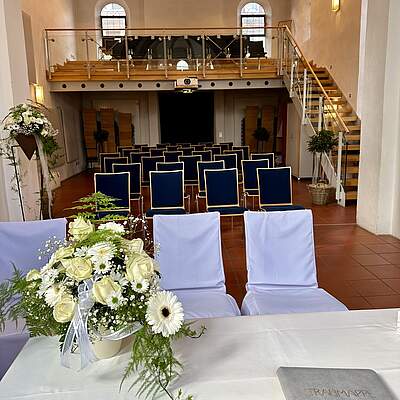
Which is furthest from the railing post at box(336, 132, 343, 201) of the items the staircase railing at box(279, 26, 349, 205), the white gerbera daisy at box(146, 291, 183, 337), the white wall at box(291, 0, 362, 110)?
the white gerbera daisy at box(146, 291, 183, 337)

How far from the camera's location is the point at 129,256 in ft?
4.56

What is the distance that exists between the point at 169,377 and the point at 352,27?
9.97m

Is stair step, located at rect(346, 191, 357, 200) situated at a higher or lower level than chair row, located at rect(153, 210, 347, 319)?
lower

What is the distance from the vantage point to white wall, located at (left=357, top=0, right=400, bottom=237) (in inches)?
198

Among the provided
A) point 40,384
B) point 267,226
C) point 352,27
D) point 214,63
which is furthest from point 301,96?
point 40,384

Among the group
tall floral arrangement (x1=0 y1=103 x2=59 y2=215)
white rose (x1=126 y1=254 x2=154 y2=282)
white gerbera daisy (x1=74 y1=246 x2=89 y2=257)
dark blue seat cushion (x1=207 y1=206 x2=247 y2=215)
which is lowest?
dark blue seat cushion (x1=207 y1=206 x2=247 y2=215)

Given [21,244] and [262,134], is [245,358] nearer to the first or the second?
[21,244]

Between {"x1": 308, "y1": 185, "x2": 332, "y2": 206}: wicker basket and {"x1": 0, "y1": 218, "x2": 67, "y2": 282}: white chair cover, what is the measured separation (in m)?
5.53

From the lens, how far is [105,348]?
1473 mm

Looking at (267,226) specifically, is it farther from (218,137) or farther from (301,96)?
(218,137)

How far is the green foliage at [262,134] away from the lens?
1345 cm

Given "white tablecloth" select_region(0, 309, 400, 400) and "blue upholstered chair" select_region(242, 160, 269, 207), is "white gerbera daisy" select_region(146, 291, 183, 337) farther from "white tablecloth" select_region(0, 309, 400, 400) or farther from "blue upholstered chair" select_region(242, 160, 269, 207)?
"blue upholstered chair" select_region(242, 160, 269, 207)

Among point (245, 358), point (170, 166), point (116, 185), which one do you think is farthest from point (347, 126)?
point (245, 358)

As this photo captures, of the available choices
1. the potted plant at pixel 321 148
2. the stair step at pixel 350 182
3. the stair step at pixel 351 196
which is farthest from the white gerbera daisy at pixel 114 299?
the stair step at pixel 350 182
